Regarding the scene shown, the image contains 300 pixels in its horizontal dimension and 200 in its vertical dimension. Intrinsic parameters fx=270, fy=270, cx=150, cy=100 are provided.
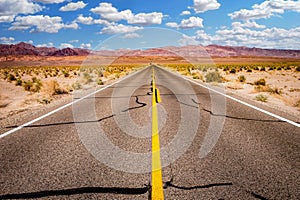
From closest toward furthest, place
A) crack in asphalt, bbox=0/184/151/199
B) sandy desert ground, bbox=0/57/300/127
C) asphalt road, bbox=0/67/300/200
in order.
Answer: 1. crack in asphalt, bbox=0/184/151/199
2. asphalt road, bbox=0/67/300/200
3. sandy desert ground, bbox=0/57/300/127

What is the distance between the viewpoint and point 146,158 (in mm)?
4824

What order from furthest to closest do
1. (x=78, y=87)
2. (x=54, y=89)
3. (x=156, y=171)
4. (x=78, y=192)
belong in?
(x=78, y=87), (x=54, y=89), (x=156, y=171), (x=78, y=192)

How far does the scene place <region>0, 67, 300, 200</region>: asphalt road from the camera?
3.63m

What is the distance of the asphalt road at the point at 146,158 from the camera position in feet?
11.9

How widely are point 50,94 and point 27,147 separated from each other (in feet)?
38.7

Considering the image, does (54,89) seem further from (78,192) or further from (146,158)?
(78,192)

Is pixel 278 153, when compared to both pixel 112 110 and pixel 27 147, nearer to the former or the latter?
pixel 27 147

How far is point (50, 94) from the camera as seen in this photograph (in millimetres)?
16641

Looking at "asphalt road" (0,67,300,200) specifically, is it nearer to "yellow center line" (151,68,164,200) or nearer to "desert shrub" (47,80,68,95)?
"yellow center line" (151,68,164,200)

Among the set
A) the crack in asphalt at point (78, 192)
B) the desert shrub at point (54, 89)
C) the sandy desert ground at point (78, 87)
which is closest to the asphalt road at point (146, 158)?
the crack in asphalt at point (78, 192)

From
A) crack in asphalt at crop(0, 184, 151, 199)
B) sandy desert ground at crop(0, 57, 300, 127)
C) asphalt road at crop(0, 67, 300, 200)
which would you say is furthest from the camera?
sandy desert ground at crop(0, 57, 300, 127)

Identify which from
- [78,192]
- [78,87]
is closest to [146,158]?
[78,192]

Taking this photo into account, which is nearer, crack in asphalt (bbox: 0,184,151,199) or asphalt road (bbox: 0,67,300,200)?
crack in asphalt (bbox: 0,184,151,199)

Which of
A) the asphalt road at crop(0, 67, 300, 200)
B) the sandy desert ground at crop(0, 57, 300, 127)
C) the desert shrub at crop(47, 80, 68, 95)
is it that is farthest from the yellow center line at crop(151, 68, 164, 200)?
the desert shrub at crop(47, 80, 68, 95)
